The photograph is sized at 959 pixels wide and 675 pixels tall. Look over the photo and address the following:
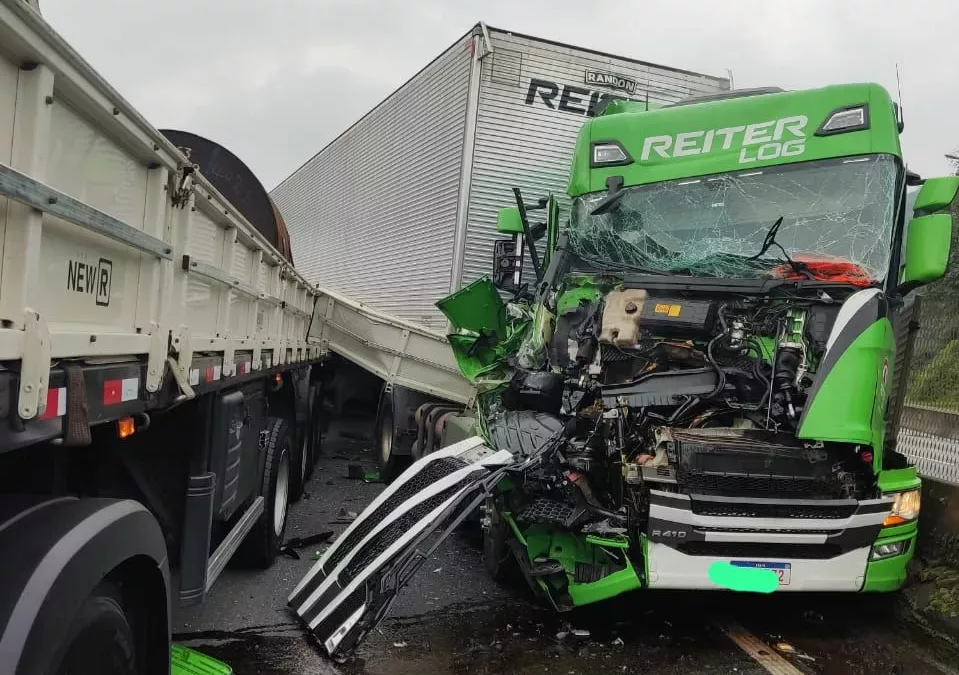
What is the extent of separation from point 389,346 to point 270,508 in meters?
3.30

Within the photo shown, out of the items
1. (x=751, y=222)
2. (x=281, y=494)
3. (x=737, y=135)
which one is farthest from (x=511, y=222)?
(x=281, y=494)

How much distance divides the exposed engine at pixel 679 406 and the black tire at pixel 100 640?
7.44 feet

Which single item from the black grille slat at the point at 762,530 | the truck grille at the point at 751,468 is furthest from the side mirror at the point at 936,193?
the black grille slat at the point at 762,530

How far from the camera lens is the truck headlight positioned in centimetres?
382

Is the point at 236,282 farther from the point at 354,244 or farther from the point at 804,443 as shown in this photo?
the point at 354,244

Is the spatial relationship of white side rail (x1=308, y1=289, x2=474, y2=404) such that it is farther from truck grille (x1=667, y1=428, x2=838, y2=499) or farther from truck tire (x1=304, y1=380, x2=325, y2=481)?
truck grille (x1=667, y1=428, x2=838, y2=499)

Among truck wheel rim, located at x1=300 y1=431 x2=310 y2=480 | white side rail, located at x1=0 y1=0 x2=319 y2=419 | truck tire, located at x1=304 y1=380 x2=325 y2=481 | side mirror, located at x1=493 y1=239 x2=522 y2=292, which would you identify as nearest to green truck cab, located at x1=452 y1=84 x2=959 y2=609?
side mirror, located at x1=493 y1=239 x2=522 y2=292

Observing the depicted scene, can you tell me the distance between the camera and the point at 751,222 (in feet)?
15.4

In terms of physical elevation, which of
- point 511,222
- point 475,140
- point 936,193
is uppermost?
point 475,140

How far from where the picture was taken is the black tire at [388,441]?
7.69 metres

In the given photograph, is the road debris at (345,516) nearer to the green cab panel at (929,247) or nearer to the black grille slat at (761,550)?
the black grille slat at (761,550)

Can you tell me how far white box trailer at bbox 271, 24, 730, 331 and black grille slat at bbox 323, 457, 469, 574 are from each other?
3417 millimetres

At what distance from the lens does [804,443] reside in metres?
3.76

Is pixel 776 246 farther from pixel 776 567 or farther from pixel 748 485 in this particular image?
pixel 776 567
